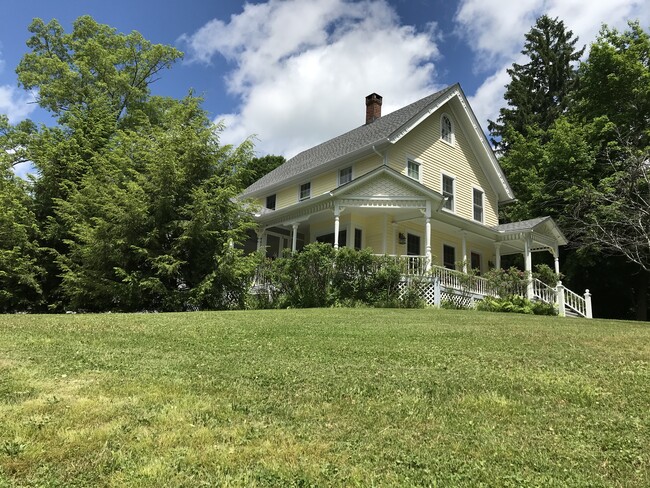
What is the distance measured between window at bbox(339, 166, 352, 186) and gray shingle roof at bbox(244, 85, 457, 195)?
2.23 ft

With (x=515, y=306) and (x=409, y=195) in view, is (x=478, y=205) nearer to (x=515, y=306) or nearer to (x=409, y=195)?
(x=409, y=195)

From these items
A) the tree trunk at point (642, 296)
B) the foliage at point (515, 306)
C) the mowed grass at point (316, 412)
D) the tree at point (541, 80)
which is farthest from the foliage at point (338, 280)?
the tree at point (541, 80)

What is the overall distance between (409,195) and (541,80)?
84.8 feet

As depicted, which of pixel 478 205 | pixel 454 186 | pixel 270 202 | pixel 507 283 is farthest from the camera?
pixel 270 202

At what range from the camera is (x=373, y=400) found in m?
4.36

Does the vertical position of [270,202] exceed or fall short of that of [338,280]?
it exceeds it

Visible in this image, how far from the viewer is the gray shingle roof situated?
1973 centimetres

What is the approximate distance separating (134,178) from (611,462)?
1475 centimetres

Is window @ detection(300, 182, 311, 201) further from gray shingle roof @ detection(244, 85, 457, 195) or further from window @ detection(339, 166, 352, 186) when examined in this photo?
window @ detection(339, 166, 352, 186)

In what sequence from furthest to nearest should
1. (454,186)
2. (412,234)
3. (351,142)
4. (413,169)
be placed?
(454,186), (351,142), (413,169), (412,234)

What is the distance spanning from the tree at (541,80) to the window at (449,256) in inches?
679

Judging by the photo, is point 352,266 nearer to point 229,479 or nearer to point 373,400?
point 373,400

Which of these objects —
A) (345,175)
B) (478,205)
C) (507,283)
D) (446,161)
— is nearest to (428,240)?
(507,283)

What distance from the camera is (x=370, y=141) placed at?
63.8ft
